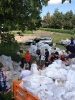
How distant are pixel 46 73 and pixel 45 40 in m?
25.0

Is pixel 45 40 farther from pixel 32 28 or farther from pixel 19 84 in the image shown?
pixel 19 84

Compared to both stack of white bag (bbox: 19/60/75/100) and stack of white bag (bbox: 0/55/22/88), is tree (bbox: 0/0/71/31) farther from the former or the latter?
stack of white bag (bbox: 19/60/75/100)

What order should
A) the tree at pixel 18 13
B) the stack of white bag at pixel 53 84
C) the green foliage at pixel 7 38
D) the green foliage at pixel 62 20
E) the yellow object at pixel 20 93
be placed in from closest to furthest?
the stack of white bag at pixel 53 84
the yellow object at pixel 20 93
the tree at pixel 18 13
the green foliage at pixel 7 38
the green foliage at pixel 62 20

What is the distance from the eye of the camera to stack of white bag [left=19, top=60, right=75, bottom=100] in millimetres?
6609

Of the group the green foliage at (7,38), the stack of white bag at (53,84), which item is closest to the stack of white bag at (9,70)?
the green foliage at (7,38)

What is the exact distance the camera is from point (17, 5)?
976cm

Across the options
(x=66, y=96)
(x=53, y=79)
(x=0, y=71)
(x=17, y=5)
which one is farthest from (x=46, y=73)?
(x=17, y=5)

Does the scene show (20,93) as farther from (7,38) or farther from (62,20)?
(62,20)

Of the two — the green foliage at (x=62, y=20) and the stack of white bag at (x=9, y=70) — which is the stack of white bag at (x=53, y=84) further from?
the green foliage at (x=62, y=20)

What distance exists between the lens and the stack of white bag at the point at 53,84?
6.61 m

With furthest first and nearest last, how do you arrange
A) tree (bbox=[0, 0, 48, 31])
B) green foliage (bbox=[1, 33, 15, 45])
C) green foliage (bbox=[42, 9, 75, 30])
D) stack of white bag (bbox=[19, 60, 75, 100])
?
1. green foliage (bbox=[42, 9, 75, 30])
2. green foliage (bbox=[1, 33, 15, 45])
3. tree (bbox=[0, 0, 48, 31])
4. stack of white bag (bbox=[19, 60, 75, 100])

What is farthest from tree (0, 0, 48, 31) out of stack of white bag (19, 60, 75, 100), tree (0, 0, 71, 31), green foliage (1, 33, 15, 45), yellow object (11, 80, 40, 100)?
yellow object (11, 80, 40, 100)

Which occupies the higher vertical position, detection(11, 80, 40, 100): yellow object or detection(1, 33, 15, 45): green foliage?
detection(1, 33, 15, 45): green foliage

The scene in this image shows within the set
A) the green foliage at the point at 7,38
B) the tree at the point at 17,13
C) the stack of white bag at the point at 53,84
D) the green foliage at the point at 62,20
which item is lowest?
the green foliage at the point at 62,20
